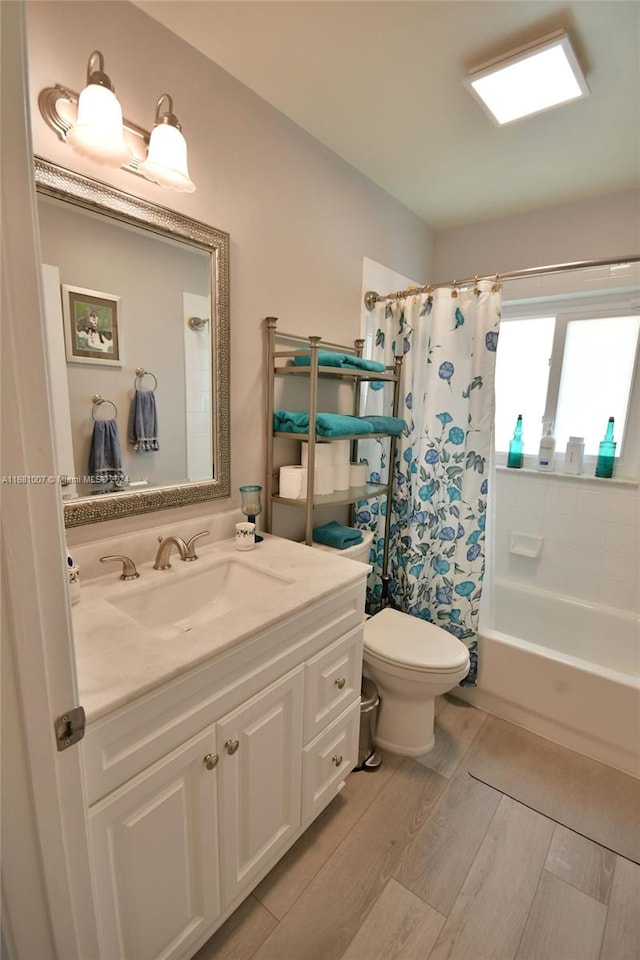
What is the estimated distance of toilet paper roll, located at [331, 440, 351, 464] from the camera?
1824mm

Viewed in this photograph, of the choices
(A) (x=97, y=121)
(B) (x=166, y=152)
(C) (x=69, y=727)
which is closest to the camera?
(C) (x=69, y=727)

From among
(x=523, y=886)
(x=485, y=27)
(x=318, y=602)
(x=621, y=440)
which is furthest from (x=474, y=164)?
(x=523, y=886)

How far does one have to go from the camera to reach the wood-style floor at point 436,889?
111 centimetres

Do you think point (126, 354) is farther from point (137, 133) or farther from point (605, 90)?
point (605, 90)

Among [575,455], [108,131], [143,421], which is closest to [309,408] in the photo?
[143,421]

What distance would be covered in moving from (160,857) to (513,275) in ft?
7.24

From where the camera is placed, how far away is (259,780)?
1070mm

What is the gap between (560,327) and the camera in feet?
7.95

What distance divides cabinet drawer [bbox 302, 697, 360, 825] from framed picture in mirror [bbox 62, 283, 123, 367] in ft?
4.13

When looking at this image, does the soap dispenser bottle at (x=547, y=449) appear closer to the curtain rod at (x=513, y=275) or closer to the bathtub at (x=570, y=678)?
the bathtub at (x=570, y=678)

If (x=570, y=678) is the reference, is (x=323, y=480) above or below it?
above

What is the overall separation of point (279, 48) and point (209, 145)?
34 cm

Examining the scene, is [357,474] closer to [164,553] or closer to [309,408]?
[309,408]

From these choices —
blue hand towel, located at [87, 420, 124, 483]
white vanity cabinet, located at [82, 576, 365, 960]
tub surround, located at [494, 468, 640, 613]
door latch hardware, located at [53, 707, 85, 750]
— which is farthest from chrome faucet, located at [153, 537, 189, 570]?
tub surround, located at [494, 468, 640, 613]
